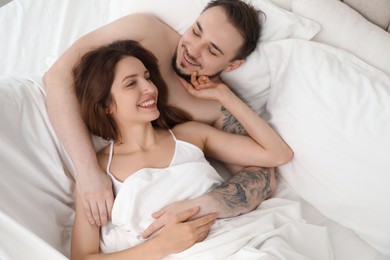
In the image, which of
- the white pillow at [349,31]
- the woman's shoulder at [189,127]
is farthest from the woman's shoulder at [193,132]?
the white pillow at [349,31]

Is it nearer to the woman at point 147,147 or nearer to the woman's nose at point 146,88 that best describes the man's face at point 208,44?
the woman at point 147,147

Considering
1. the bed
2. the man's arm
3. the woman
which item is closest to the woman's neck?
the woman

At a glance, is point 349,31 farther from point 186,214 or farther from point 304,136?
point 186,214

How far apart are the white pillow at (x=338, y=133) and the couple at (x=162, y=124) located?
0.10 meters

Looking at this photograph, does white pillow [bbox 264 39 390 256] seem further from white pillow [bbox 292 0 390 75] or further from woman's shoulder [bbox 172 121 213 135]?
woman's shoulder [bbox 172 121 213 135]

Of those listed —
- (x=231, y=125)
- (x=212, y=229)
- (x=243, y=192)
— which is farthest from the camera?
(x=231, y=125)

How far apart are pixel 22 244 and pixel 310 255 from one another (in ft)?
2.80

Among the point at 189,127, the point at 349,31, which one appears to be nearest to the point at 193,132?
the point at 189,127

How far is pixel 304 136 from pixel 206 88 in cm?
42

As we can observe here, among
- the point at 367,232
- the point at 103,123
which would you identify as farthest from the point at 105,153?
the point at 367,232

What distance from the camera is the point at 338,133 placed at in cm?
139

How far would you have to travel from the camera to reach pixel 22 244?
44.0 inches

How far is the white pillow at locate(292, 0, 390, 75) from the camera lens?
4.77 ft

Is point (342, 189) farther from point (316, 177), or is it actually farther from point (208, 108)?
point (208, 108)
